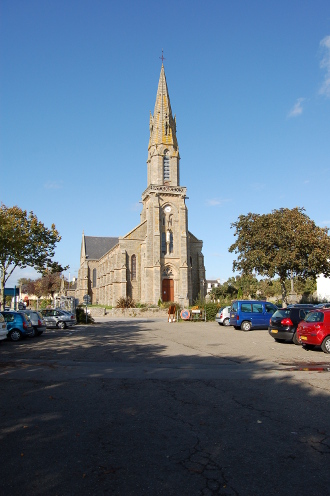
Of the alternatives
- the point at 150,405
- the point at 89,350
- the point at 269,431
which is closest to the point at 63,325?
the point at 89,350

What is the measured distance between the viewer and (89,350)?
1585 centimetres

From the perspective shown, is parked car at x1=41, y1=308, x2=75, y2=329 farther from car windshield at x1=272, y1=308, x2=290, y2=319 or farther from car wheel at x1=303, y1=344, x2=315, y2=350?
car wheel at x1=303, y1=344, x2=315, y2=350

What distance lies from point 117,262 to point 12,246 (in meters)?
29.4

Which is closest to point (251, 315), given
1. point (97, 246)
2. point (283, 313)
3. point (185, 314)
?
point (283, 313)

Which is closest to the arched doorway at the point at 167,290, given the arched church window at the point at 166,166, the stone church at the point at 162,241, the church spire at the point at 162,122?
the stone church at the point at 162,241

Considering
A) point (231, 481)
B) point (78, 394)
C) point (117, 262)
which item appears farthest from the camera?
point (117, 262)

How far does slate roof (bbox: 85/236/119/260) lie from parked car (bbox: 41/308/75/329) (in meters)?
49.4

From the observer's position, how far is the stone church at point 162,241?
51250 millimetres

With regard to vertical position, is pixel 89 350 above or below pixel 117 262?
below

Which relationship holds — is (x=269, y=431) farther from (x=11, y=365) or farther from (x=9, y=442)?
(x=11, y=365)

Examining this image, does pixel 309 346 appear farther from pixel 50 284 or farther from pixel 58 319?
pixel 50 284

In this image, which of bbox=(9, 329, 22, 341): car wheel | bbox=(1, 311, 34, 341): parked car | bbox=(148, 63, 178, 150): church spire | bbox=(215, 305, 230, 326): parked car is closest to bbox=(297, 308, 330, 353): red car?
bbox=(1, 311, 34, 341): parked car

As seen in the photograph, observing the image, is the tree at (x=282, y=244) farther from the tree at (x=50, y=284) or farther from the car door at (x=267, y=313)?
the tree at (x=50, y=284)

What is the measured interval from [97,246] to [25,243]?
5485 centimetres
